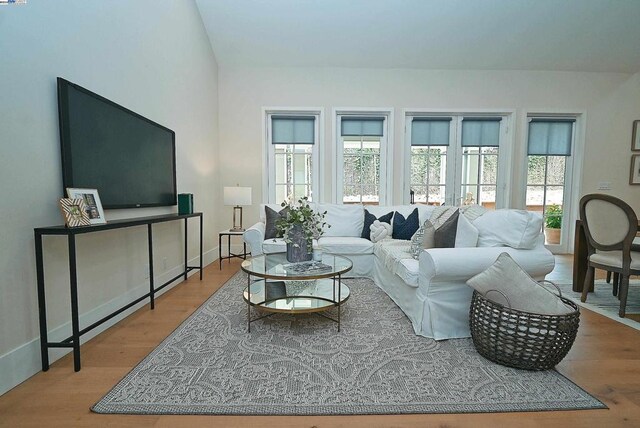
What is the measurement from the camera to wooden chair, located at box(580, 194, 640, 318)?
7.63 feet

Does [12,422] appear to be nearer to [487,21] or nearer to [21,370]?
[21,370]

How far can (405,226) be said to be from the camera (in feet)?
11.1

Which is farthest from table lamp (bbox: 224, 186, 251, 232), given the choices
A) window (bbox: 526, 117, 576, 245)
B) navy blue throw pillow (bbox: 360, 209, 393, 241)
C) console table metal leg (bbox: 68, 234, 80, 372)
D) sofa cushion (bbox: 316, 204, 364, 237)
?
window (bbox: 526, 117, 576, 245)

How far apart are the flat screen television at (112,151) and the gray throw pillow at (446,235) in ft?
8.09

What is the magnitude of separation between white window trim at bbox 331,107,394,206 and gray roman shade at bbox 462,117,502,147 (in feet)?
3.94

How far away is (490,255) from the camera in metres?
1.93

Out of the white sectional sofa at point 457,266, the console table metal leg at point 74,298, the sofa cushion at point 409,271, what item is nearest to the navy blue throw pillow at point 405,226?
the white sectional sofa at point 457,266

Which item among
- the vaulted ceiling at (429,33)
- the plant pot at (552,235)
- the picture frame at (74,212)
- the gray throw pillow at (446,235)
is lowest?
the plant pot at (552,235)

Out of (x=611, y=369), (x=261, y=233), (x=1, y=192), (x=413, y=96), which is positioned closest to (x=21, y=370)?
(x=1, y=192)

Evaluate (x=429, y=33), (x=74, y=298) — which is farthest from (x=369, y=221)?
(x=74, y=298)

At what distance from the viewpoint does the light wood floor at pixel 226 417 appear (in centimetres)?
124

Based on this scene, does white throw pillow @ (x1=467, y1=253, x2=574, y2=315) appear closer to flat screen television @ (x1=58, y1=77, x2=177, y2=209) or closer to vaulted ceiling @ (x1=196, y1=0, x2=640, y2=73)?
flat screen television @ (x1=58, y1=77, x2=177, y2=209)

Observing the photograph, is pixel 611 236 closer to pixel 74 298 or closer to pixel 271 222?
pixel 271 222

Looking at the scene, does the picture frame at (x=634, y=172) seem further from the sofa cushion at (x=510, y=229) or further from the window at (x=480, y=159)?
the sofa cushion at (x=510, y=229)
